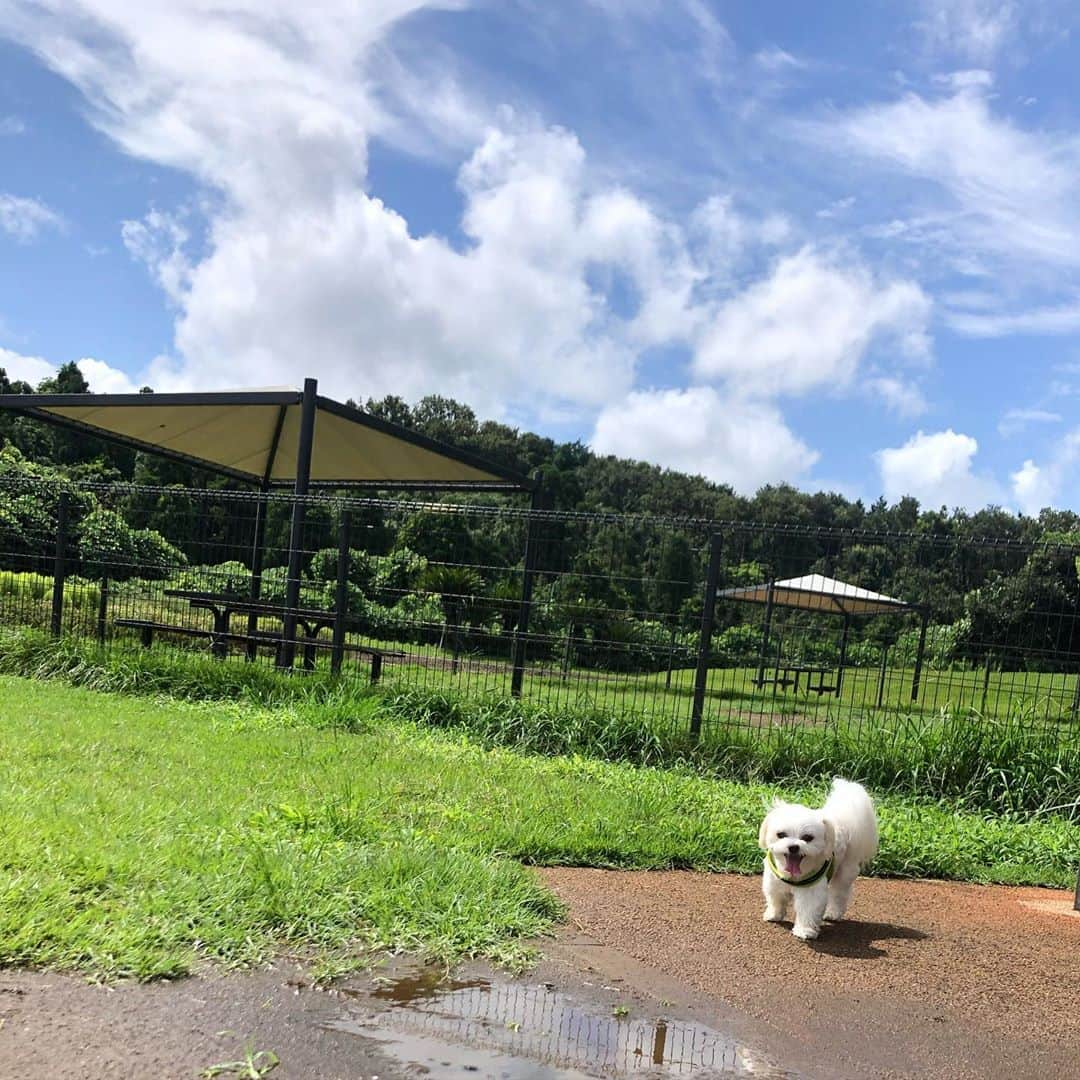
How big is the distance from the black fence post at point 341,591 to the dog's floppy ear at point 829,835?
5.34 metres

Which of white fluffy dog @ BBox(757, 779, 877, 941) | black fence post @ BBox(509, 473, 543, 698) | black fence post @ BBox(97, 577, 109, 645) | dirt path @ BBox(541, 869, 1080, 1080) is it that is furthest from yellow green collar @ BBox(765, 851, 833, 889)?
black fence post @ BBox(97, 577, 109, 645)

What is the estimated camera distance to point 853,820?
13.7 ft

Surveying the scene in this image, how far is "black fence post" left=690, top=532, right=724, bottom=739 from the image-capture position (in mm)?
7398

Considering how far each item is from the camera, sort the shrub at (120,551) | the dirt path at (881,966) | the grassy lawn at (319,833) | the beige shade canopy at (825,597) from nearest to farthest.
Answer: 1. the dirt path at (881,966)
2. the grassy lawn at (319,833)
3. the shrub at (120,551)
4. the beige shade canopy at (825,597)

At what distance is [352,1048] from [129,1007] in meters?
0.66

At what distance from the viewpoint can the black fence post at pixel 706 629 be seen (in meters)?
7.40

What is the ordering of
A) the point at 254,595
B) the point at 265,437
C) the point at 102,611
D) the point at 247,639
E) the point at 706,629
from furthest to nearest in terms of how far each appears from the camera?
the point at 265,437
the point at 254,595
the point at 102,611
the point at 247,639
the point at 706,629

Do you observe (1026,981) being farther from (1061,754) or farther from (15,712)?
(15,712)

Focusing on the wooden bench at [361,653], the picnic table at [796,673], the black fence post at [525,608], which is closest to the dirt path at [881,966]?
the picnic table at [796,673]

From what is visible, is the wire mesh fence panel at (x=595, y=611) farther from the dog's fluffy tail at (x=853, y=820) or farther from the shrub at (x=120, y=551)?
the dog's fluffy tail at (x=853, y=820)

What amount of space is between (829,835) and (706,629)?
3.44 meters

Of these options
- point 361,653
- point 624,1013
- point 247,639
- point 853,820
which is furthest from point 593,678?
point 624,1013

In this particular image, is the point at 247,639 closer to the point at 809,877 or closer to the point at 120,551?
the point at 120,551

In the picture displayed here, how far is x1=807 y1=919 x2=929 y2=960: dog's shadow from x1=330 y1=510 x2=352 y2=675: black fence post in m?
5.28
